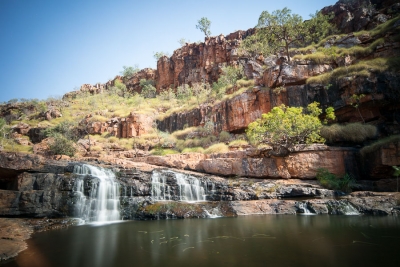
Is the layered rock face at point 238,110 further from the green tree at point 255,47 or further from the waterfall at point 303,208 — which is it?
the waterfall at point 303,208

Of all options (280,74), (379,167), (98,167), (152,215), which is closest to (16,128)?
(98,167)

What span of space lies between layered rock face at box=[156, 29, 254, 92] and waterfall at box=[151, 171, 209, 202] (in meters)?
31.3

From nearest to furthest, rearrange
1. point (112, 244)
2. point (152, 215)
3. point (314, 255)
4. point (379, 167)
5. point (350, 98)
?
point (314, 255)
point (112, 244)
point (152, 215)
point (379, 167)
point (350, 98)

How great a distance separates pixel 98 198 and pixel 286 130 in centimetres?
1319

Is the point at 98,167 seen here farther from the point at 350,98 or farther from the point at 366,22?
the point at 366,22

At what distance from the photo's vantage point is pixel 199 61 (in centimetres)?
4778

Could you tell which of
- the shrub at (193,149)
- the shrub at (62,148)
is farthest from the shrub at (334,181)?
the shrub at (62,148)

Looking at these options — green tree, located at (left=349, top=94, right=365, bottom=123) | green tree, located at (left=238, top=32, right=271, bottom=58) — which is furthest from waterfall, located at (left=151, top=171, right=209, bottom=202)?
green tree, located at (left=238, top=32, right=271, bottom=58)

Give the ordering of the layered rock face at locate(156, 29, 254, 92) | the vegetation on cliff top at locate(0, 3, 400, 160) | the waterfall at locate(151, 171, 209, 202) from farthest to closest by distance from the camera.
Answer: the layered rock face at locate(156, 29, 254, 92) < the vegetation on cliff top at locate(0, 3, 400, 160) < the waterfall at locate(151, 171, 209, 202)

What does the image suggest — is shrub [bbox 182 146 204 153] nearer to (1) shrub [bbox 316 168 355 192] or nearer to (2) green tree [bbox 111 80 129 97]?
(1) shrub [bbox 316 168 355 192]

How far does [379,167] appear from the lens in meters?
14.2

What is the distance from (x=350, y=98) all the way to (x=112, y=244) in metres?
20.6

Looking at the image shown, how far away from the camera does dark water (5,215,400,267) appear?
5148mm

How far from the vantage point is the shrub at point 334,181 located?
14.2 metres
